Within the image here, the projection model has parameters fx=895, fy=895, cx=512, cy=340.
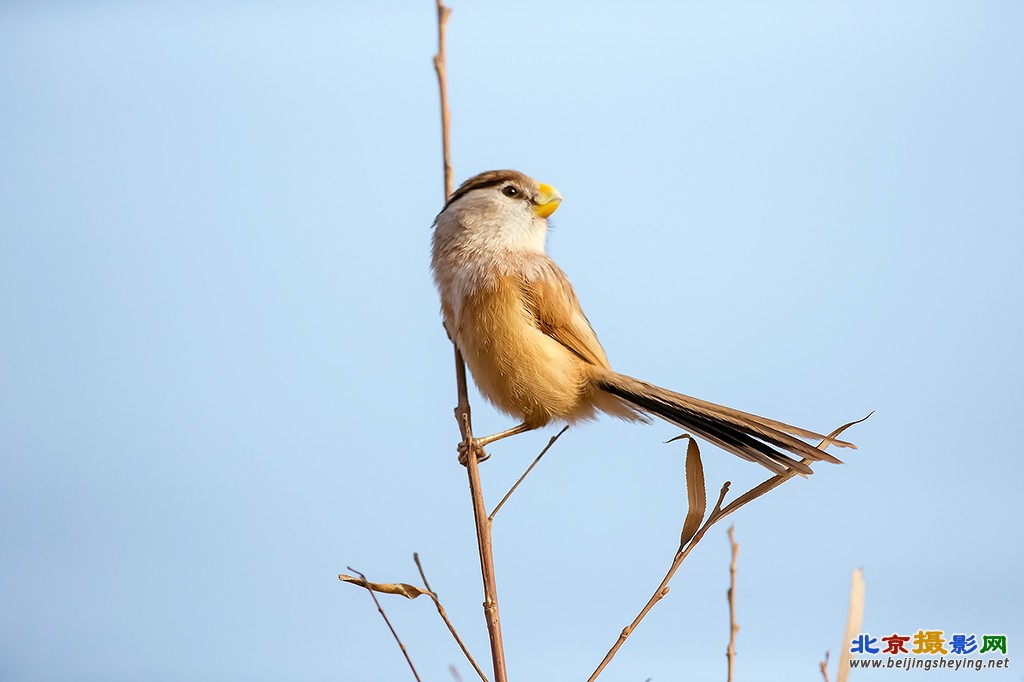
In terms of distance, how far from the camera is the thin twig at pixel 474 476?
1.49 metres

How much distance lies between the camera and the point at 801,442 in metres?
1.97

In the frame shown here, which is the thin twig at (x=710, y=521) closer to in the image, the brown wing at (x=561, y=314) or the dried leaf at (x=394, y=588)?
the dried leaf at (x=394, y=588)

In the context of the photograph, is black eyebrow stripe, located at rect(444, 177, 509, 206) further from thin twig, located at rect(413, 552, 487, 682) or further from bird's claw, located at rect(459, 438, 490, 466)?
thin twig, located at rect(413, 552, 487, 682)

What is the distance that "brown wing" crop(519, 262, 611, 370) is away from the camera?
2.82m

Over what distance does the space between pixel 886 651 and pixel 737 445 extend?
0.62 m

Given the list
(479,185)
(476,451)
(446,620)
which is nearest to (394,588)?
(446,620)

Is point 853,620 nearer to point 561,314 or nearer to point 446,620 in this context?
point 446,620

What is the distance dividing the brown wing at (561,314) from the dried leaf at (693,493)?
1.19m

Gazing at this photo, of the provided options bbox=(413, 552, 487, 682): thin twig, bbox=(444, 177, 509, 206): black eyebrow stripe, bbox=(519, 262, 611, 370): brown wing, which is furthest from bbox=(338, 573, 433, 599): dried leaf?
bbox=(444, 177, 509, 206): black eyebrow stripe

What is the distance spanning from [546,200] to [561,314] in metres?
0.41

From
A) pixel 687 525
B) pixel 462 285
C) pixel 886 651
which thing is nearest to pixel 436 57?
pixel 462 285

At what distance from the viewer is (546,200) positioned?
9.92ft

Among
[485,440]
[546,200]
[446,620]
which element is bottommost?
[446,620]

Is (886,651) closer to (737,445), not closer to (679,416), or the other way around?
(737,445)
